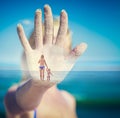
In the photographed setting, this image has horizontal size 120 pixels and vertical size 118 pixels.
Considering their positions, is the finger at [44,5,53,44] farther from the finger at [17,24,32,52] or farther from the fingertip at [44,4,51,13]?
the finger at [17,24,32,52]

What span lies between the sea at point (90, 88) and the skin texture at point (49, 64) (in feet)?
0.13

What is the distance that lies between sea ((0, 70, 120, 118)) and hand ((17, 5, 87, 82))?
0.07 m

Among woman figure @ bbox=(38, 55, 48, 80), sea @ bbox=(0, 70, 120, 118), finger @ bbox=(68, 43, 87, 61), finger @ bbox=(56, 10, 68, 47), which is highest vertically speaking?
finger @ bbox=(56, 10, 68, 47)

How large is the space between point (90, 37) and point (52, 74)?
35cm

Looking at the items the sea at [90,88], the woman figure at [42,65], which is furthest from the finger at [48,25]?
the sea at [90,88]

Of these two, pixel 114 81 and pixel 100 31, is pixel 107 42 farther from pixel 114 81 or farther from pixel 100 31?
pixel 114 81

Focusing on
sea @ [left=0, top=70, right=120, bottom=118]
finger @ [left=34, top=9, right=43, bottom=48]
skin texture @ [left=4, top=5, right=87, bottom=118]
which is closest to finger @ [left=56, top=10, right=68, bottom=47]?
skin texture @ [left=4, top=5, right=87, bottom=118]

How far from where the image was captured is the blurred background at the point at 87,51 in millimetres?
1710

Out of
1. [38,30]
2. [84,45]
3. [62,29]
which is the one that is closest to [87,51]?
[84,45]

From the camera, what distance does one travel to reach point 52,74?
1.68 metres

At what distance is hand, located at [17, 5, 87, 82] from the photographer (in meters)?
1.66

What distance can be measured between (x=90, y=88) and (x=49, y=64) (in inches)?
12.2

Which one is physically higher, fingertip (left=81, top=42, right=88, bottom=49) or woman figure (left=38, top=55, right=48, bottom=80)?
fingertip (left=81, top=42, right=88, bottom=49)

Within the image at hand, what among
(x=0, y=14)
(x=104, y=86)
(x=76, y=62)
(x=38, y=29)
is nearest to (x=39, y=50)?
(x=38, y=29)
